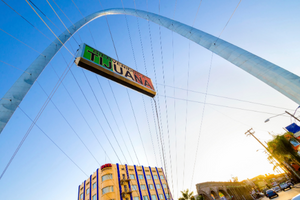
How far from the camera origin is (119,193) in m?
28.6

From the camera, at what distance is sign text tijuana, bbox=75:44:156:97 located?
4.35m

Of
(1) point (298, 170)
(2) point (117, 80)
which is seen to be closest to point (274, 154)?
(1) point (298, 170)

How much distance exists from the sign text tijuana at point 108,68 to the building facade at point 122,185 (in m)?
31.3

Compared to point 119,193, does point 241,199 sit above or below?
below

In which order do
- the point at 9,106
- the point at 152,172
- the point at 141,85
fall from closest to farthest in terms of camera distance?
the point at 9,106
the point at 141,85
the point at 152,172

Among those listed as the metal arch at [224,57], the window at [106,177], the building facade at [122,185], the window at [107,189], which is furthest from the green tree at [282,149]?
the metal arch at [224,57]

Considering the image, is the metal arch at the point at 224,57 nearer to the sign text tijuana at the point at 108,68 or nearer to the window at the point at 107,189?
the sign text tijuana at the point at 108,68

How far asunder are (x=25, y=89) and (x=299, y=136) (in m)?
60.7

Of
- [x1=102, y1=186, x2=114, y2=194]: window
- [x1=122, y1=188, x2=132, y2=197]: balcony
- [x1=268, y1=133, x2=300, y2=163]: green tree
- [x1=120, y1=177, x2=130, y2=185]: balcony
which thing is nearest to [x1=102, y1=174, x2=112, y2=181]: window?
[x1=102, y1=186, x2=114, y2=194]: window

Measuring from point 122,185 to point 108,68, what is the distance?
3377 centimetres

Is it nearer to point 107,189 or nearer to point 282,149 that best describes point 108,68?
point 107,189

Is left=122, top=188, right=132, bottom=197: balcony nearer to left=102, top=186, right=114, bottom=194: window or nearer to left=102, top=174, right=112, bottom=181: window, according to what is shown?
left=102, top=186, right=114, bottom=194: window

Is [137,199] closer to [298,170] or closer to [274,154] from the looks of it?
[274,154]

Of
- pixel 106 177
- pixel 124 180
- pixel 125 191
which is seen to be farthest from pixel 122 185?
pixel 106 177
